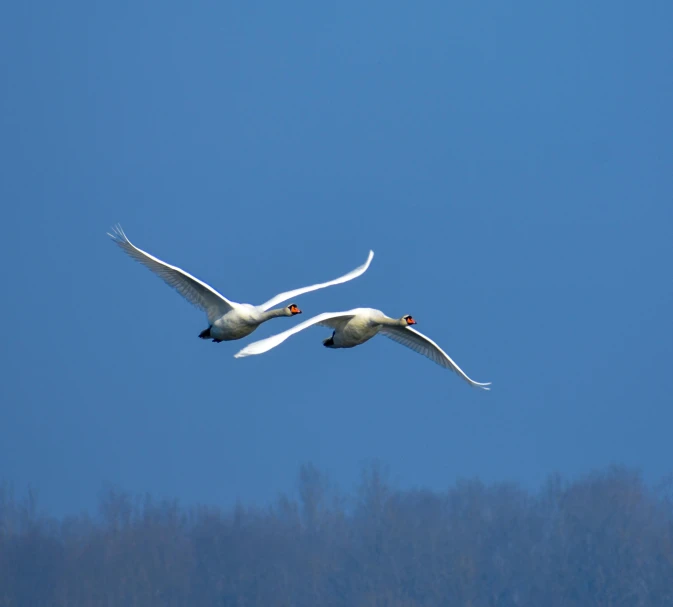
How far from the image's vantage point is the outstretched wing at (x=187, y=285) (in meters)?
28.7

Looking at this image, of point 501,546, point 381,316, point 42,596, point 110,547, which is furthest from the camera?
point 501,546

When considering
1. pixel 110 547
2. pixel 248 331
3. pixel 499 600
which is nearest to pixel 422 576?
pixel 499 600

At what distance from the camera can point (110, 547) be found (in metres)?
66.3

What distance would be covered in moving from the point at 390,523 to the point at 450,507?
4.36 meters

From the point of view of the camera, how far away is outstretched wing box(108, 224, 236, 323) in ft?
94.3

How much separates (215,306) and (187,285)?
2.30 ft

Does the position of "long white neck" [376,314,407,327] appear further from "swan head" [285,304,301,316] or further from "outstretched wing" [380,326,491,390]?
"swan head" [285,304,301,316]

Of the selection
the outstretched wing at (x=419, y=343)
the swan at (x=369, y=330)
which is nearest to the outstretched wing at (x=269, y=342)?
the swan at (x=369, y=330)

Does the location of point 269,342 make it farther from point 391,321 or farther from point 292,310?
point 391,321

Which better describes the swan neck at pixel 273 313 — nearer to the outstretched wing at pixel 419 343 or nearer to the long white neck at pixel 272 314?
the long white neck at pixel 272 314

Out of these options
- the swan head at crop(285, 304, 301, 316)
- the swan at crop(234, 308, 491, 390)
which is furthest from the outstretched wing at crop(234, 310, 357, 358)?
A: the swan head at crop(285, 304, 301, 316)

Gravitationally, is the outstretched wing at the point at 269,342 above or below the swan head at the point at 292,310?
below

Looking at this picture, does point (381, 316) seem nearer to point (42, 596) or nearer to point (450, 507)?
point (42, 596)

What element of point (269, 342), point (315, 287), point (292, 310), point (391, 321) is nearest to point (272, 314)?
point (292, 310)
